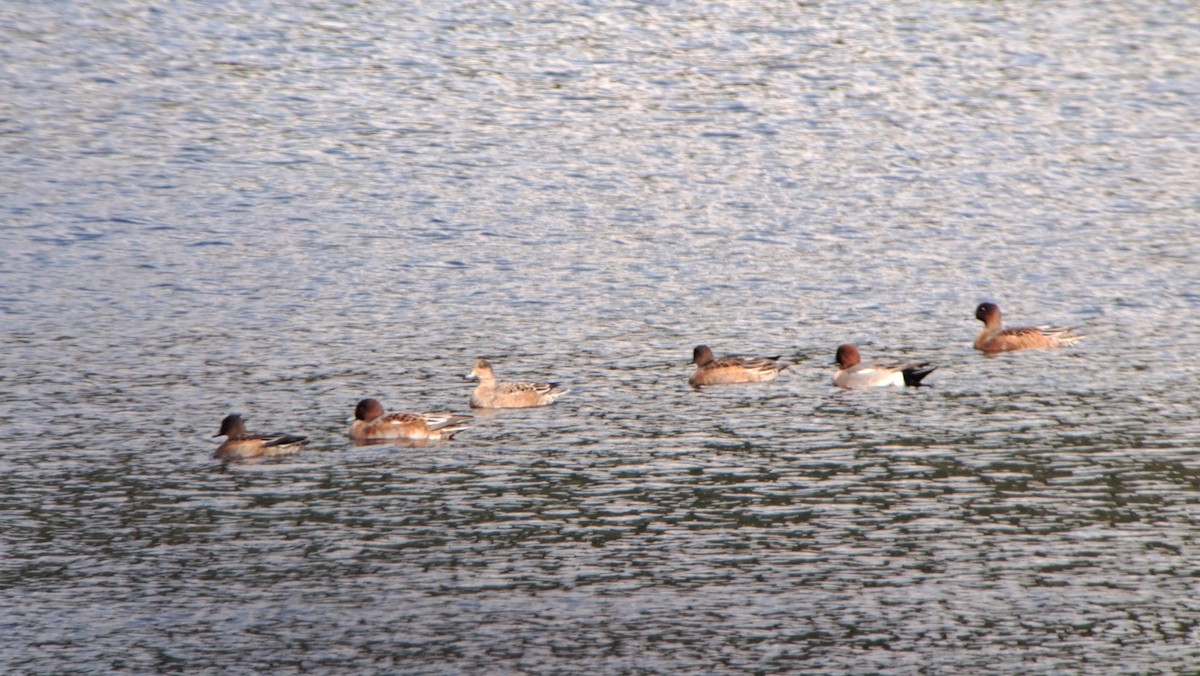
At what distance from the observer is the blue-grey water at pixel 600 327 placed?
13633mm

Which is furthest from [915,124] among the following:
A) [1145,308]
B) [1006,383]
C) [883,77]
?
[1006,383]

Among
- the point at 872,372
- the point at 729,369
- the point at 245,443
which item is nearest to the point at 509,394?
the point at 729,369

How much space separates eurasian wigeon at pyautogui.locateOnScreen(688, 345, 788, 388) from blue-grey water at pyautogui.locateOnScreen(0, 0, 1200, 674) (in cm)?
20

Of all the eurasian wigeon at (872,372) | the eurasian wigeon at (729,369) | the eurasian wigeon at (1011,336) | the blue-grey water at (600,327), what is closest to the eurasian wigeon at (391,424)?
the blue-grey water at (600,327)

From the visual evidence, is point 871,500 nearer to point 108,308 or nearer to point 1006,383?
point 1006,383

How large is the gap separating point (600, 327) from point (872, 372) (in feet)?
14.4

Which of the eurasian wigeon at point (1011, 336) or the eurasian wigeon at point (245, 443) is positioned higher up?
the eurasian wigeon at point (1011, 336)

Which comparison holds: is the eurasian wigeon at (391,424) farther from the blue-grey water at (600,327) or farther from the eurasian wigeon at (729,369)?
the eurasian wigeon at (729,369)

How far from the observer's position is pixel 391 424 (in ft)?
59.9

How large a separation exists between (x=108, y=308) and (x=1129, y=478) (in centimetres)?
1428

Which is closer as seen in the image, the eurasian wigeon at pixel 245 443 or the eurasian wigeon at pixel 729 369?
→ the eurasian wigeon at pixel 245 443

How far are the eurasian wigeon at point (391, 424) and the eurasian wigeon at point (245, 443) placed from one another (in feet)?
2.37

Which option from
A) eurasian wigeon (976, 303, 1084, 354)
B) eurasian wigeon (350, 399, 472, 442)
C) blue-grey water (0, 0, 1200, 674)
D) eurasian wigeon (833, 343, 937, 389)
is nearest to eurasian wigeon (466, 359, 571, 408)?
blue-grey water (0, 0, 1200, 674)

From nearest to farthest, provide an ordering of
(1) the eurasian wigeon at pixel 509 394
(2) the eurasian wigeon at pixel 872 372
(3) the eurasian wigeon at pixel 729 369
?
(1) the eurasian wigeon at pixel 509 394 < (2) the eurasian wigeon at pixel 872 372 < (3) the eurasian wigeon at pixel 729 369
